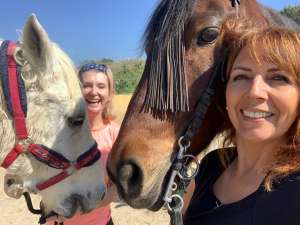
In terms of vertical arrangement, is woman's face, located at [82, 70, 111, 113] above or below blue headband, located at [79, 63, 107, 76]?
below

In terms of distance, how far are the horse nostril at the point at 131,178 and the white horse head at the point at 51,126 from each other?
3.03ft

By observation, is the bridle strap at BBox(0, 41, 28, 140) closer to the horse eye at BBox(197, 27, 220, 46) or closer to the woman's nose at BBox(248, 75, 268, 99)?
the horse eye at BBox(197, 27, 220, 46)

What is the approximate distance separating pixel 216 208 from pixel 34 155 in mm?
1502

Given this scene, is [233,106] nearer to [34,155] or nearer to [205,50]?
[205,50]

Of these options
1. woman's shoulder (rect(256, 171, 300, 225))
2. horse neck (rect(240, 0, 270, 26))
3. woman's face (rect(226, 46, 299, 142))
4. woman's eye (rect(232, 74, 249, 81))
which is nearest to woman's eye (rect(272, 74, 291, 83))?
woman's face (rect(226, 46, 299, 142))

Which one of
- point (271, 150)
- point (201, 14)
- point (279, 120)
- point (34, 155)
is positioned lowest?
point (34, 155)

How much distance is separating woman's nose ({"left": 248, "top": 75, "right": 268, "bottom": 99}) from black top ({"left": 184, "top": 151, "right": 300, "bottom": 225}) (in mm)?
337

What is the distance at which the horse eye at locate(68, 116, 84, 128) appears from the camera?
269 cm

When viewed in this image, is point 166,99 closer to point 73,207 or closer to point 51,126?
point 51,126

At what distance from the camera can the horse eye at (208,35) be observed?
1.98 metres

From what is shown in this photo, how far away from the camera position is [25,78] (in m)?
2.45

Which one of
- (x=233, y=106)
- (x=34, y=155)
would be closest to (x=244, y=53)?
(x=233, y=106)

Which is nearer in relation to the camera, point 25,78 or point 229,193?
point 229,193

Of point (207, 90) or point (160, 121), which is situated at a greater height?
point (207, 90)
